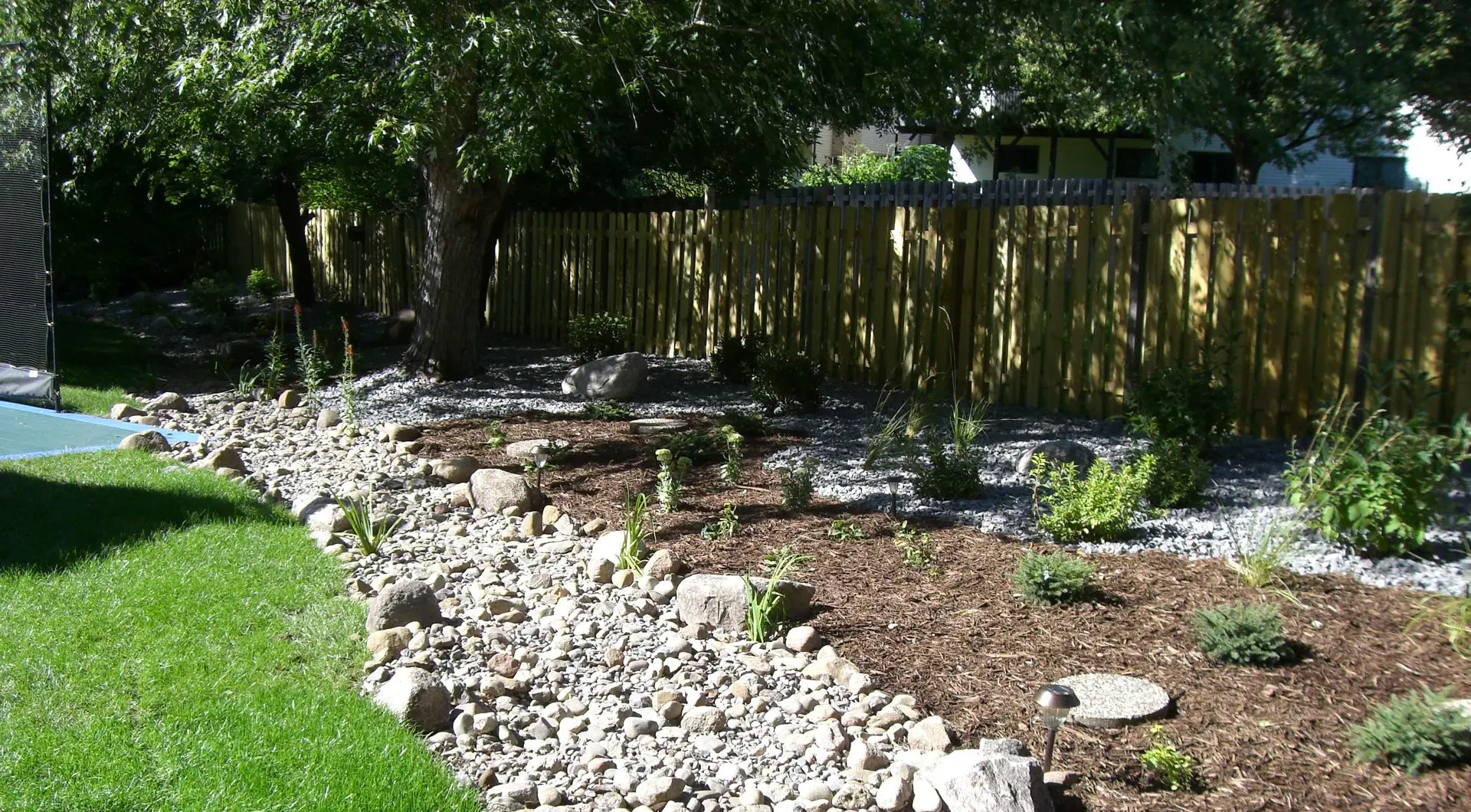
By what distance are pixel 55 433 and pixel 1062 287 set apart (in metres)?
7.80

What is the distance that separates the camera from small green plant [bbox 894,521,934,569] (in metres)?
5.84

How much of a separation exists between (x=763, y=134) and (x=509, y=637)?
235 inches

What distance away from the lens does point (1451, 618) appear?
467 cm

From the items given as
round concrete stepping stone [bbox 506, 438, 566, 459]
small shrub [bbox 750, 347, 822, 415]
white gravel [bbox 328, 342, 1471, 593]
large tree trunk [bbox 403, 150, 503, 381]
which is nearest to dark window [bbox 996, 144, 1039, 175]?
white gravel [bbox 328, 342, 1471, 593]

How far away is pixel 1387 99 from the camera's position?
1759cm

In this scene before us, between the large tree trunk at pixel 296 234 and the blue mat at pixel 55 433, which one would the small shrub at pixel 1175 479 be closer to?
the blue mat at pixel 55 433

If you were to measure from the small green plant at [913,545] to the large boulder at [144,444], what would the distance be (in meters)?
5.27

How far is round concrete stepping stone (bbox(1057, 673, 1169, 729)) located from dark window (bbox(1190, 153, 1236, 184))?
2539 centimetres

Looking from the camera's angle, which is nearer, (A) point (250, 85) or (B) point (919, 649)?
(B) point (919, 649)

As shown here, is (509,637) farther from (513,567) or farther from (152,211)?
(152,211)

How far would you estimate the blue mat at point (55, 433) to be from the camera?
829 cm

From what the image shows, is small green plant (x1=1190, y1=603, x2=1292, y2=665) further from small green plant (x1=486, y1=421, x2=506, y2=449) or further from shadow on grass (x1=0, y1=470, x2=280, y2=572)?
small green plant (x1=486, y1=421, x2=506, y2=449)

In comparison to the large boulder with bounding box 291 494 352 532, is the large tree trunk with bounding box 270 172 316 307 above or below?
above

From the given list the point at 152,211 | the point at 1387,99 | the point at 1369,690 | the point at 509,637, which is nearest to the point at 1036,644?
the point at 1369,690
